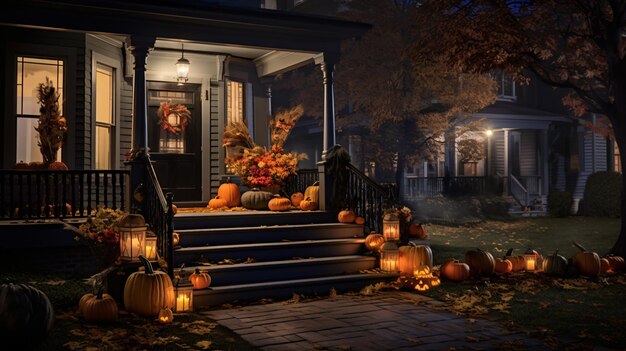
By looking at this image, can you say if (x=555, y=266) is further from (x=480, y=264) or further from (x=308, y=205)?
(x=308, y=205)

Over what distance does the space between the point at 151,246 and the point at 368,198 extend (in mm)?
4177

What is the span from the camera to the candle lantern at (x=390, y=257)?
10016 mm

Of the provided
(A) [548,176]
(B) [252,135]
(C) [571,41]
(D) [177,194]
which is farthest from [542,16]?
(A) [548,176]

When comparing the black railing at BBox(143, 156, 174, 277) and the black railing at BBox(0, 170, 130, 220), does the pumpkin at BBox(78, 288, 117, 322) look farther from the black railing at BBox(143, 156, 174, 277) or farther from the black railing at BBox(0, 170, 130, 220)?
the black railing at BBox(0, 170, 130, 220)

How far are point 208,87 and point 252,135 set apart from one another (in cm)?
155

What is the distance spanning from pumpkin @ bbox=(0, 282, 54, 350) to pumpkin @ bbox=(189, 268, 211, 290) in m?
2.35

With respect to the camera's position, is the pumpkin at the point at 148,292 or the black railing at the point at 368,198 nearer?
the pumpkin at the point at 148,292

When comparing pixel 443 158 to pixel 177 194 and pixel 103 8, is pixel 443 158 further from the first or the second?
pixel 103 8

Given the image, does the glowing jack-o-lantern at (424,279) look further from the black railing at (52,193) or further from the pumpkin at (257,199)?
the black railing at (52,193)

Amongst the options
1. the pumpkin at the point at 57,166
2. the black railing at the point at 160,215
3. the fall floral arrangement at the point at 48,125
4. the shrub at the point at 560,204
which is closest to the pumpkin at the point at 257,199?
the black railing at the point at 160,215

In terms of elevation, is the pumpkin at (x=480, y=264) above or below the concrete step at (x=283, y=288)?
above

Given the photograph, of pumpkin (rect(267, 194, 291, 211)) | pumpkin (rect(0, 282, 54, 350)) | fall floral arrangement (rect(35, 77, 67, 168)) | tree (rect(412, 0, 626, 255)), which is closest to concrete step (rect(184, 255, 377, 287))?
pumpkin (rect(267, 194, 291, 211))

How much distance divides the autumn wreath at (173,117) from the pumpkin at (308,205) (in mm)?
3627

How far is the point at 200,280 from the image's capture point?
850 cm
